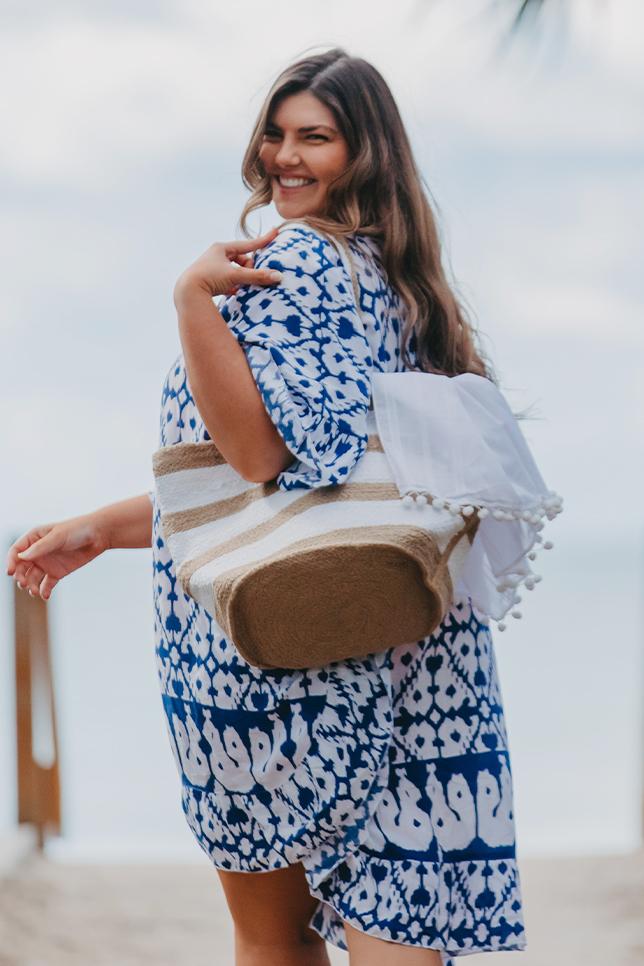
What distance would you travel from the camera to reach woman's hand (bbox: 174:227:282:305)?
4.60 feet

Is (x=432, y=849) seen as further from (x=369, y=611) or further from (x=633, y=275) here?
(x=633, y=275)

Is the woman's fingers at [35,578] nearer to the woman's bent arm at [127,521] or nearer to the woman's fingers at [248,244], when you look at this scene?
the woman's bent arm at [127,521]

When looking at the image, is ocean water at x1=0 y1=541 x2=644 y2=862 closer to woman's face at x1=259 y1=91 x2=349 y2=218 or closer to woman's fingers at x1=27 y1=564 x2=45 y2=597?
woman's fingers at x1=27 y1=564 x2=45 y2=597

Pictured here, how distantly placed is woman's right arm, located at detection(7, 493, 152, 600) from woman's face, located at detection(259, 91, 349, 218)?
50 cm

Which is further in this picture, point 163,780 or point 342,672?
point 163,780

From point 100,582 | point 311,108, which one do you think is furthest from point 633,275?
point 311,108

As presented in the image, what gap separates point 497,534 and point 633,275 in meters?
13.6

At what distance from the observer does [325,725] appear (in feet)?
4.59

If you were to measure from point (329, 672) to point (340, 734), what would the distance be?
7 cm

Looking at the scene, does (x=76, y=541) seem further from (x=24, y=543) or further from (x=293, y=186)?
(x=293, y=186)

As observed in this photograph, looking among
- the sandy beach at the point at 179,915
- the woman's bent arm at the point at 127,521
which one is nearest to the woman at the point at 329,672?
the woman's bent arm at the point at 127,521

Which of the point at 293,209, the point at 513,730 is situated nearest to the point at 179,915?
the point at 293,209

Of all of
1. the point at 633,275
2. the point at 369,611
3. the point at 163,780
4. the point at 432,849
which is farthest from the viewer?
the point at 633,275

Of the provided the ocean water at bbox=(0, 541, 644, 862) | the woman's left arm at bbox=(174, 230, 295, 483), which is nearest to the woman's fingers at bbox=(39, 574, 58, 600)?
the woman's left arm at bbox=(174, 230, 295, 483)
